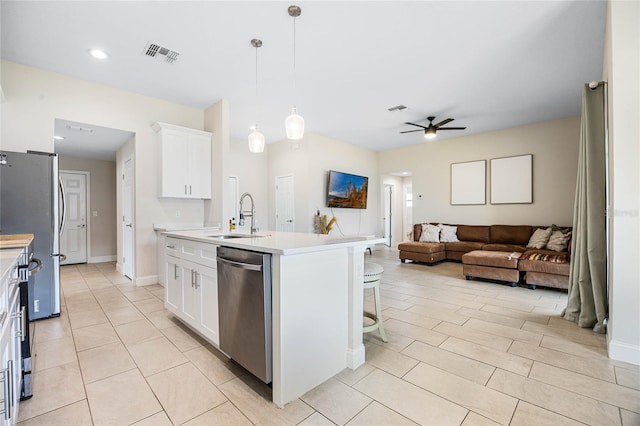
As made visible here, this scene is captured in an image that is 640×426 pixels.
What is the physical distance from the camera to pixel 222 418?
60.8 inches

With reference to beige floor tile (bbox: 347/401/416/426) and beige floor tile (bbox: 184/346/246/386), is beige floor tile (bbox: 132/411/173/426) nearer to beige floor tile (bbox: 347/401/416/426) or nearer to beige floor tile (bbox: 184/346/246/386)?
beige floor tile (bbox: 184/346/246/386)

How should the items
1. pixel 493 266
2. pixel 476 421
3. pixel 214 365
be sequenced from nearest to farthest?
pixel 476 421, pixel 214 365, pixel 493 266

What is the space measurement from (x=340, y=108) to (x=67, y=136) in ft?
15.1

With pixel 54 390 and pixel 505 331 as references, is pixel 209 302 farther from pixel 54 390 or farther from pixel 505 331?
pixel 505 331

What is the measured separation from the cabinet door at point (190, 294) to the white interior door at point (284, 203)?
4268 mm

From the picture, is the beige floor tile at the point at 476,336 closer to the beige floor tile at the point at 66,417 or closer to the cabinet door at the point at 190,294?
the cabinet door at the point at 190,294

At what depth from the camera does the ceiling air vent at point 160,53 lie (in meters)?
3.12

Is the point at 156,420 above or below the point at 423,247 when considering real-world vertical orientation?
below

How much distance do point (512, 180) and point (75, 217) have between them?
31.7 feet

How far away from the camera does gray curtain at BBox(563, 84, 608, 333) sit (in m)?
2.59

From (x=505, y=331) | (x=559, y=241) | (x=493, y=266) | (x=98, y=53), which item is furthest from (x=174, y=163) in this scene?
(x=559, y=241)

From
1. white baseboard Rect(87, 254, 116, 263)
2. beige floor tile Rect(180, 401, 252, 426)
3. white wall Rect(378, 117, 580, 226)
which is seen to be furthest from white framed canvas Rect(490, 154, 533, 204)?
white baseboard Rect(87, 254, 116, 263)

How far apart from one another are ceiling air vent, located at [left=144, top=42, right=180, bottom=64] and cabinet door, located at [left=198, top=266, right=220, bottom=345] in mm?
2511

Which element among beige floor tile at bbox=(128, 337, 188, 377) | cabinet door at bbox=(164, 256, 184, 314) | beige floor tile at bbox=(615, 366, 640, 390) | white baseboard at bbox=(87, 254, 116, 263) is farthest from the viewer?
white baseboard at bbox=(87, 254, 116, 263)
